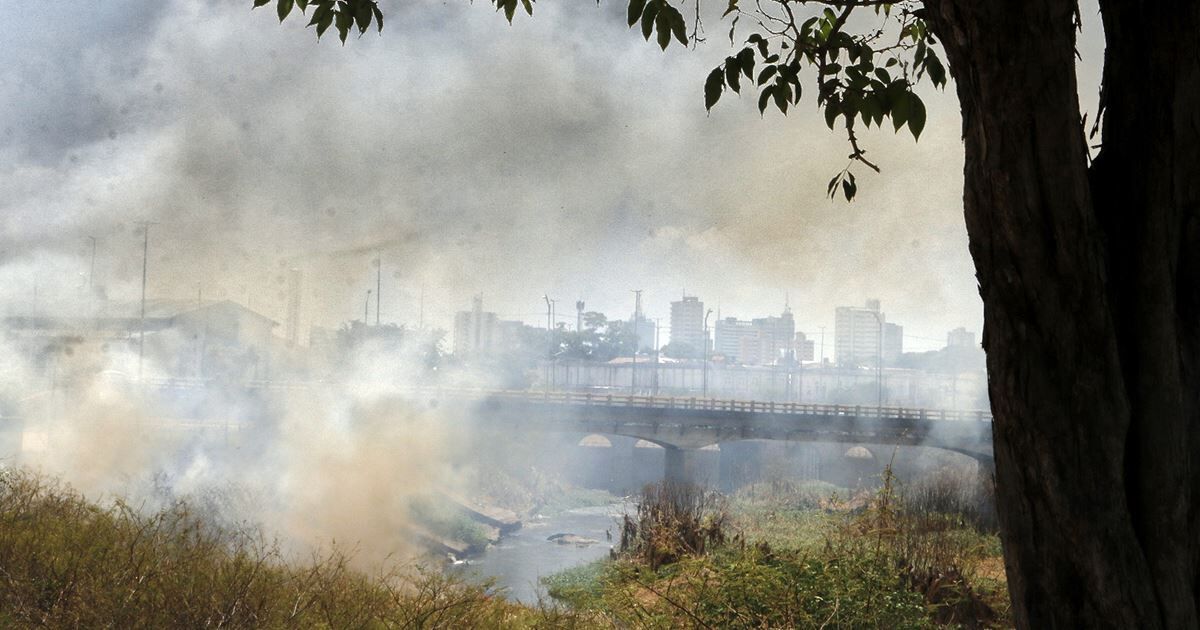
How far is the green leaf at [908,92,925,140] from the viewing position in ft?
Result: 7.28

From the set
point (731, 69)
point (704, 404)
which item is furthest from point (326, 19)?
point (704, 404)

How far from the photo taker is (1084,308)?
1.68 m

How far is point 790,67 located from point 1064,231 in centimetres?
125

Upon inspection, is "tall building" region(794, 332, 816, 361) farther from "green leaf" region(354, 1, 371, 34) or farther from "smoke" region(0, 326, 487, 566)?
"green leaf" region(354, 1, 371, 34)

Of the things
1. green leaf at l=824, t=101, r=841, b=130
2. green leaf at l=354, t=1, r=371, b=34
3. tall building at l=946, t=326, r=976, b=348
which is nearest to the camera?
green leaf at l=824, t=101, r=841, b=130

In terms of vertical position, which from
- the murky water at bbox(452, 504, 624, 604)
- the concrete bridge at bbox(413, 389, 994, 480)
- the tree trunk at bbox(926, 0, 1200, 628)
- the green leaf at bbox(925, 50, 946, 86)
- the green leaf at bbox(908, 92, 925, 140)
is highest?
the green leaf at bbox(925, 50, 946, 86)

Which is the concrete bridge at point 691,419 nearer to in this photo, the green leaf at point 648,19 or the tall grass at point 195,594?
the tall grass at point 195,594

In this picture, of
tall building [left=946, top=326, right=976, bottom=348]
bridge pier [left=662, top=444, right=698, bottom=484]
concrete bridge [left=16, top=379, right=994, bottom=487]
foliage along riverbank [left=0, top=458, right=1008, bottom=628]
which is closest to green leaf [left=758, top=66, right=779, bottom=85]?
foliage along riverbank [left=0, top=458, right=1008, bottom=628]

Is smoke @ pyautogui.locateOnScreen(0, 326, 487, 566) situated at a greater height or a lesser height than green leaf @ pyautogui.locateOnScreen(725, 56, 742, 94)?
lesser

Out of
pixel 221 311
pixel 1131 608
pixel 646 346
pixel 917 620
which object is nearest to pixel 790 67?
pixel 1131 608

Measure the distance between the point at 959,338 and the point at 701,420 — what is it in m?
14.3

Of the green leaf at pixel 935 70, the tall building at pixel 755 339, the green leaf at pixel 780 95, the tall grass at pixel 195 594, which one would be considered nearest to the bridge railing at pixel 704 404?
the tall building at pixel 755 339

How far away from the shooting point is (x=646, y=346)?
48.0m

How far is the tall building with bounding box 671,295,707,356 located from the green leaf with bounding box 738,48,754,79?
46634 millimetres
